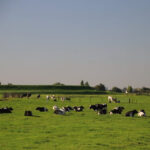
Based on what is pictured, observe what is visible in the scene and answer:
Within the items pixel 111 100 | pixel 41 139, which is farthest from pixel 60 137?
pixel 111 100

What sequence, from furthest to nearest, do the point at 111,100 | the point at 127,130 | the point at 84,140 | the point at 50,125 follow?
the point at 111,100 < the point at 50,125 < the point at 127,130 < the point at 84,140

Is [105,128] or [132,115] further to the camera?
[132,115]

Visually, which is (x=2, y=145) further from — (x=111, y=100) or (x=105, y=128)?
(x=111, y=100)

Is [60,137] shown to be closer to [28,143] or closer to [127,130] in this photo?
[28,143]

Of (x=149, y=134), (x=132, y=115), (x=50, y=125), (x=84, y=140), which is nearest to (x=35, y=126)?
(x=50, y=125)

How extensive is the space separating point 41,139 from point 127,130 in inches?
254

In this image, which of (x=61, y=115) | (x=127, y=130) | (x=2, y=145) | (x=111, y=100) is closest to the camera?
(x=2, y=145)

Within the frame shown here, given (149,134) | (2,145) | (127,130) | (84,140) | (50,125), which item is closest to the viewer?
(2,145)

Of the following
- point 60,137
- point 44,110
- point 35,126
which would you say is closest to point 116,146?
point 60,137

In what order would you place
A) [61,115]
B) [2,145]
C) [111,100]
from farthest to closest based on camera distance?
[111,100], [61,115], [2,145]

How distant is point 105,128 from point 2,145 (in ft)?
27.7

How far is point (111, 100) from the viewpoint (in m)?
60.6

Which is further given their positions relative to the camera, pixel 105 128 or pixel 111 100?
pixel 111 100

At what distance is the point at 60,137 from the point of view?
1875cm
